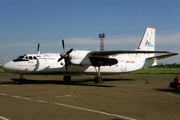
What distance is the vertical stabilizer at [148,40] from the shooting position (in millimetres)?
29636

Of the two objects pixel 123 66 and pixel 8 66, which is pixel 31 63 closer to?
pixel 8 66

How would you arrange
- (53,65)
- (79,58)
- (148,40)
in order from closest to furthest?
1. (79,58)
2. (53,65)
3. (148,40)

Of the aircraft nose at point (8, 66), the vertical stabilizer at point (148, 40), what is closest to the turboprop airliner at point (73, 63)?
the aircraft nose at point (8, 66)

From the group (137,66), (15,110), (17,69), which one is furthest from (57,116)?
(137,66)

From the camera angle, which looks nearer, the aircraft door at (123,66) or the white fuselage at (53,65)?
the white fuselage at (53,65)

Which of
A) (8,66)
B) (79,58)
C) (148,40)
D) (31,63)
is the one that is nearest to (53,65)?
(31,63)

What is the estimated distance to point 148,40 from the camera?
30.1 m

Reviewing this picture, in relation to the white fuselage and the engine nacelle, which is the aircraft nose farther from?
the engine nacelle

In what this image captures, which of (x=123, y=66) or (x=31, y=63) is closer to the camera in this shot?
(x=31, y=63)

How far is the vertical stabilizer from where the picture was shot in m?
29.6

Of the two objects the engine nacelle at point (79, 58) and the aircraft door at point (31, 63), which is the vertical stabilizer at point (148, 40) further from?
the aircraft door at point (31, 63)

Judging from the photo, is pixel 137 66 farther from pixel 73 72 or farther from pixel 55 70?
pixel 55 70

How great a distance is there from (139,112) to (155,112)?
677mm

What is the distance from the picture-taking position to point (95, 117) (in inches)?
279
